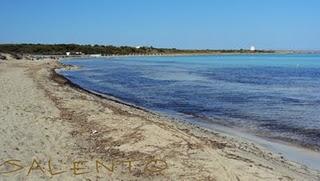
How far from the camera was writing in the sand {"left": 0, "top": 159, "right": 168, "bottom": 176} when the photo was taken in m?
10.1

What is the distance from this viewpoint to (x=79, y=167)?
10578 millimetres

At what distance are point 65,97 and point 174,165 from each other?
15.5 meters

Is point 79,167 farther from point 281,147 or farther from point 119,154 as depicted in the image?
point 281,147

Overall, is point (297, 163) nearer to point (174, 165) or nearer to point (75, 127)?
point (174, 165)

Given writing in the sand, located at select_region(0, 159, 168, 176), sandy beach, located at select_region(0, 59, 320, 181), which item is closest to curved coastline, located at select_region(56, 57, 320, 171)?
sandy beach, located at select_region(0, 59, 320, 181)

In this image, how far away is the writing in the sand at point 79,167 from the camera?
10125 mm

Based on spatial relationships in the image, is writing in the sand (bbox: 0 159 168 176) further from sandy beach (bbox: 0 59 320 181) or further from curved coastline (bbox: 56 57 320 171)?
curved coastline (bbox: 56 57 320 171)

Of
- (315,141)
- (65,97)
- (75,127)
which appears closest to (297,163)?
(315,141)

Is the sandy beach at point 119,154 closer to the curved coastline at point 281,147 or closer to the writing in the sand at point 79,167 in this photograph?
the writing in the sand at point 79,167

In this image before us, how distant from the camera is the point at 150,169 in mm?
10414

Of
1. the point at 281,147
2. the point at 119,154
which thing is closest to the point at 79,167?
the point at 119,154

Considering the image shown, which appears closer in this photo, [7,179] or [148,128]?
[7,179]

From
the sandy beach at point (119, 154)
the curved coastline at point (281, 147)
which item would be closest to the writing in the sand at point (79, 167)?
the sandy beach at point (119, 154)

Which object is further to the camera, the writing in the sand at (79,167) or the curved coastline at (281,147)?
the curved coastline at (281,147)
